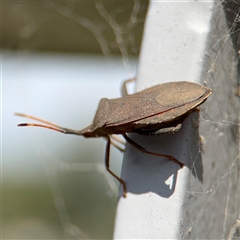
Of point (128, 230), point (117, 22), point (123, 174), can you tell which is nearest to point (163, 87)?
point (123, 174)

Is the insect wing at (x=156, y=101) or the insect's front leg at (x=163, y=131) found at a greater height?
the insect wing at (x=156, y=101)

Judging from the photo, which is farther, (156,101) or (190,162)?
(156,101)

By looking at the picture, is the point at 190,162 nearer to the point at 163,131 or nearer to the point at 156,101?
the point at 163,131

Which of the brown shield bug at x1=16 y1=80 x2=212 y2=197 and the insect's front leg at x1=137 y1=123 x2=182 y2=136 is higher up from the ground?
the brown shield bug at x1=16 y1=80 x2=212 y2=197

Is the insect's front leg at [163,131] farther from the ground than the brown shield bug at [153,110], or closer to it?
closer to it

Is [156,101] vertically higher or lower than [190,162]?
higher

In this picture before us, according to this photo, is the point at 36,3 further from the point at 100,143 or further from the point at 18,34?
the point at 100,143

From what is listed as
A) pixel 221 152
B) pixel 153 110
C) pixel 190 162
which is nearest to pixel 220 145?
pixel 221 152

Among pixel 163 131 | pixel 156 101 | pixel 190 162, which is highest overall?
pixel 156 101
